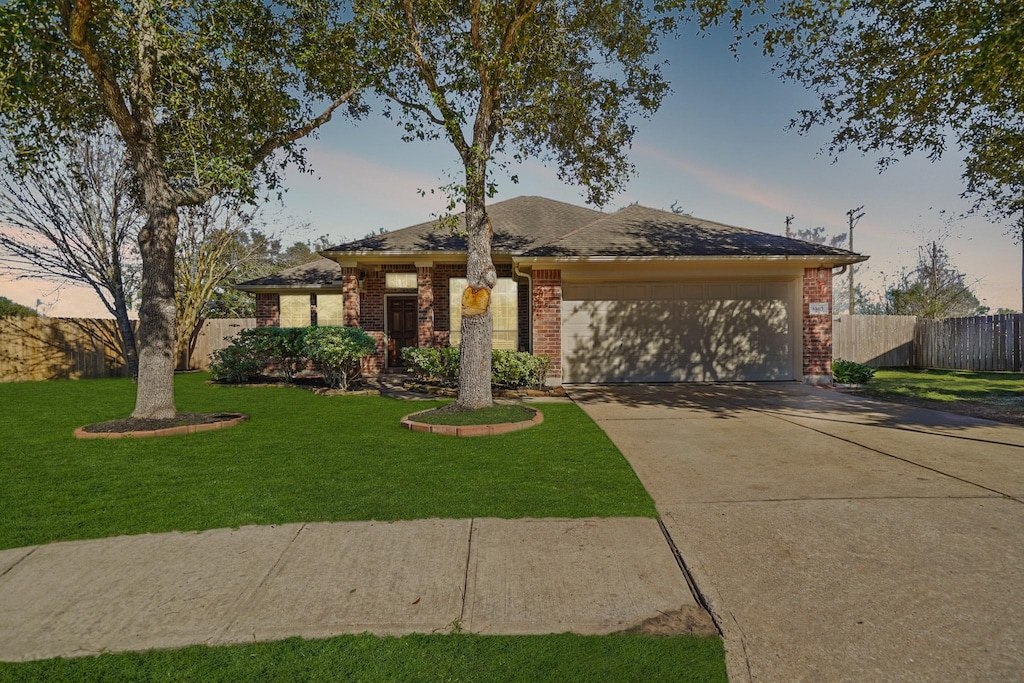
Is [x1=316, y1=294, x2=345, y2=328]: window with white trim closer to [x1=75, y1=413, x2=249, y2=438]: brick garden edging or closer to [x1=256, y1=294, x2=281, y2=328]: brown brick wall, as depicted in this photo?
[x1=256, y1=294, x2=281, y2=328]: brown brick wall

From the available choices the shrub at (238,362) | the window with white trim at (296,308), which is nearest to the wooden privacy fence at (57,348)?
the window with white trim at (296,308)

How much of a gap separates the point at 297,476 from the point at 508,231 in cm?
1052

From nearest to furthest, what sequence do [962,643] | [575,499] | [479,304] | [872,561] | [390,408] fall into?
[962,643] → [872,561] → [575,499] → [479,304] → [390,408]

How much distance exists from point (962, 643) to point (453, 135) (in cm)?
777

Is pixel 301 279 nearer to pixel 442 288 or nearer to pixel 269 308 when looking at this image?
pixel 269 308

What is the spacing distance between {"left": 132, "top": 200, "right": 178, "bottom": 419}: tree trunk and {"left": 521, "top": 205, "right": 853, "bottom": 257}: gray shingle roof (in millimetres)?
6502

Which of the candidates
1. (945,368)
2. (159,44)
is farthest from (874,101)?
(945,368)

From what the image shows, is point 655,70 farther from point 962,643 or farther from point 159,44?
point 962,643

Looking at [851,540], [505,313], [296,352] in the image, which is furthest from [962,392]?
[296,352]

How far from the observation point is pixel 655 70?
32.9ft

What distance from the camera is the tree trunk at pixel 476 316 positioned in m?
7.83

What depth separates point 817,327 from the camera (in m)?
11.4

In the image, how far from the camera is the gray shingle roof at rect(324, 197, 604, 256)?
516 inches

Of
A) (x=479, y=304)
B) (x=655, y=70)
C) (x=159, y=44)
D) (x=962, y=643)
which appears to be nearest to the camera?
(x=962, y=643)
